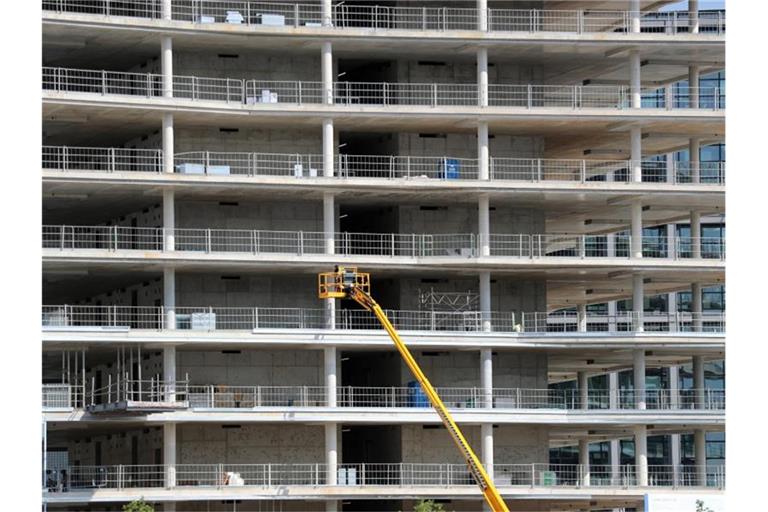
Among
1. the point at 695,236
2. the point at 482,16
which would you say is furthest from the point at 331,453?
the point at 695,236

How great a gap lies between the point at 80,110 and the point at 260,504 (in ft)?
63.0

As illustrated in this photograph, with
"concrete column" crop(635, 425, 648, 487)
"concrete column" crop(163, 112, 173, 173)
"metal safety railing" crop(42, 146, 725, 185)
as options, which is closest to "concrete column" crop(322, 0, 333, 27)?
"metal safety railing" crop(42, 146, 725, 185)

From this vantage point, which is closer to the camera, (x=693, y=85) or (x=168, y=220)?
(x=168, y=220)

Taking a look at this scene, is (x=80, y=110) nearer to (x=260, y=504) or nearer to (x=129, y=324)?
(x=129, y=324)

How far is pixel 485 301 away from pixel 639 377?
805 cm

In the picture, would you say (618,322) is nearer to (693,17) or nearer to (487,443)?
(693,17)

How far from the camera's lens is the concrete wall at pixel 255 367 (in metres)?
73.9

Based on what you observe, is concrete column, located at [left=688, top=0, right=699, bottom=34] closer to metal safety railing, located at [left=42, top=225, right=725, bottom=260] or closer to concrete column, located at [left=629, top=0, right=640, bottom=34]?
concrete column, located at [left=629, top=0, right=640, bottom=34]

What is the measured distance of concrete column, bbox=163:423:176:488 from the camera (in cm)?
7000

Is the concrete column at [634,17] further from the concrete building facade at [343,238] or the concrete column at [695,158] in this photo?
the concrete column at [695,158]

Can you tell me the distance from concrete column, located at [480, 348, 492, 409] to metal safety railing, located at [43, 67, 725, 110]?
38.3 ft

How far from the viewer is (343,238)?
80.7 meters
